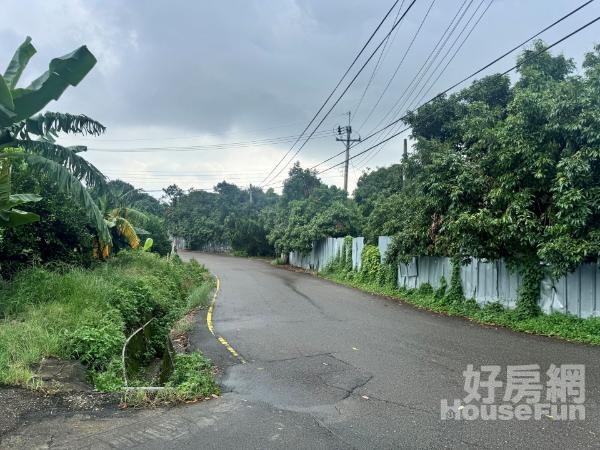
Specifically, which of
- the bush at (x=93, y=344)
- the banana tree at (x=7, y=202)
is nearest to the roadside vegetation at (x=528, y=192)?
the bush at (x=93, y=344)

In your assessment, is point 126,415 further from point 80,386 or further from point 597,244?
point 597,244

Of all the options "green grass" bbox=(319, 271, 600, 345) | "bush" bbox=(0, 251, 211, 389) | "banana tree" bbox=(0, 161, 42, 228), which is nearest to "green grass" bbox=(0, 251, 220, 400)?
"bush" bbox=(0, 251, 211, 389)

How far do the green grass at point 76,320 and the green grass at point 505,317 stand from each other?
7.19 m

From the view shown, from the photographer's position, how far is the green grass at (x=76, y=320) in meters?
5.92

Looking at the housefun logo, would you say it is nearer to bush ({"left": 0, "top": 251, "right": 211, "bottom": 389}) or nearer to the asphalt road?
the asphalt road

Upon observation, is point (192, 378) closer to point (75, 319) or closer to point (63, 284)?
point (75, 319)

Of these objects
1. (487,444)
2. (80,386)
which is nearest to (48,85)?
(80,386)

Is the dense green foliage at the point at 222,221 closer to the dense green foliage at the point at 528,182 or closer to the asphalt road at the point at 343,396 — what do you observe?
the dense green foliage at the point at 528,182

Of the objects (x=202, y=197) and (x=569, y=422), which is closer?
(x=569, y=422)

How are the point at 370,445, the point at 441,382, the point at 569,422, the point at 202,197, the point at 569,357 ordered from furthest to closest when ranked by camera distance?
1. the point at 202,197
2. the point at 569,357
3. the point at 441,382
4. the point at 569,422
5. the point at 370,445

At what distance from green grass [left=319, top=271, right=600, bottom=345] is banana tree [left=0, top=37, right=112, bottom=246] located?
9062mm

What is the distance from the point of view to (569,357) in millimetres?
7625

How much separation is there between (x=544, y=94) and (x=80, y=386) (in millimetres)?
10861

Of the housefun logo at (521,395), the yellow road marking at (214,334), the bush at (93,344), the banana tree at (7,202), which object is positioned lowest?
the yellow road marking at (214,334)
